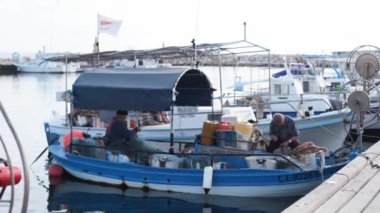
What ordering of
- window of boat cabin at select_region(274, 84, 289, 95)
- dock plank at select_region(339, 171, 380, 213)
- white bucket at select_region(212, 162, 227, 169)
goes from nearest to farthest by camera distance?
dock plank at select_region(339, 171, 380, 213), white bucket at select_region(212, 162, 227, 169), window of boat cabin at select_region(274, 84, 289, 95)

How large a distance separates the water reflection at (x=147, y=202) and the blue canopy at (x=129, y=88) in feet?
6.82

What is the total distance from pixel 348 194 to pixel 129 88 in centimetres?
742

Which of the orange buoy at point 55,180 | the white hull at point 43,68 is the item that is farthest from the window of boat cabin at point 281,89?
the white hull at point 43,68

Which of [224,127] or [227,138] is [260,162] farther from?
[224,127]

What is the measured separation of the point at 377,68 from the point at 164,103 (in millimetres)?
4966

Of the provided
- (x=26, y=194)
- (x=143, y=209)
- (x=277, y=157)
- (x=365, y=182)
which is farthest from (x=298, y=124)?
(x=26, y=194)

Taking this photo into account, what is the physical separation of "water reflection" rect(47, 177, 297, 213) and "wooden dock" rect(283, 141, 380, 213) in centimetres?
338

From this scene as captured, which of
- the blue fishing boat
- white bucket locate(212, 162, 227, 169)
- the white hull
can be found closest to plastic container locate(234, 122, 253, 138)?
the blue fishing boat

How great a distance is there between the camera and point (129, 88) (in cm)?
1466

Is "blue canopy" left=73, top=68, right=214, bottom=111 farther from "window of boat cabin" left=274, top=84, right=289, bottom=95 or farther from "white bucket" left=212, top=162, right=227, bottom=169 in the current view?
"window of boat cabin" left=274, top=84, right=289, bottom=95

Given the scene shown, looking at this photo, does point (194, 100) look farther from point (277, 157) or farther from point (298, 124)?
point (298, 124)

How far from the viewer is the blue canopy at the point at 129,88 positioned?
14.2 metres

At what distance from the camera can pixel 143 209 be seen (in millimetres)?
13664

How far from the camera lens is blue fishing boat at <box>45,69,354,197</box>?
1363cm
